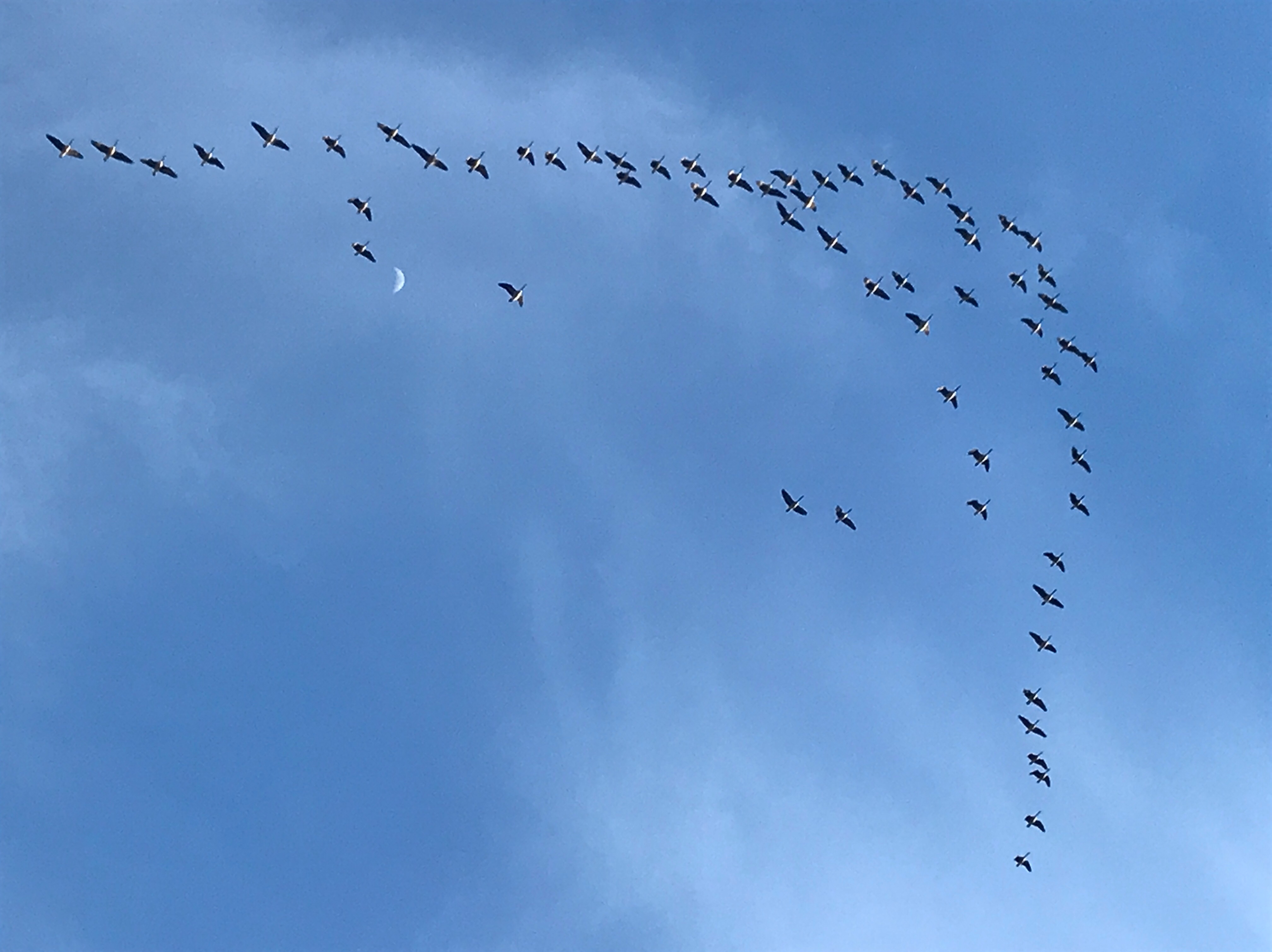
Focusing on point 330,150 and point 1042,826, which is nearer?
point 330,150

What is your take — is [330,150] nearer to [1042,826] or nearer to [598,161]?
[598,161]

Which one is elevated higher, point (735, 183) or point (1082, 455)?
point (735, 183)

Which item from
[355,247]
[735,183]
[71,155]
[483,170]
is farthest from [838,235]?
[71,155]

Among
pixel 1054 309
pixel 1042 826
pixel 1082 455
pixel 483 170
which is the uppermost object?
pixel 483 170

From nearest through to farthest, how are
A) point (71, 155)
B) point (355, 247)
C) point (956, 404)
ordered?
point (71, 155) → point (355, 247) → point (956, 404)

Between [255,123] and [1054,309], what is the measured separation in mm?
96438

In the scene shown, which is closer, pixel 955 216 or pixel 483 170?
pixel 483 170

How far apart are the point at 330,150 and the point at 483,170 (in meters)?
17.1

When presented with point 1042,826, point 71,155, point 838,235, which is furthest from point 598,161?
point 1042,826

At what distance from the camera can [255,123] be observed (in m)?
168

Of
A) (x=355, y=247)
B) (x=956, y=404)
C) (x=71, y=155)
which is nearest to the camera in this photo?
(x=71, y=155)

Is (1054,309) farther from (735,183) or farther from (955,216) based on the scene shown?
(735,183)

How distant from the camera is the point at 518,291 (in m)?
183

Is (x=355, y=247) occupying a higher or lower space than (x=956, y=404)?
higher
